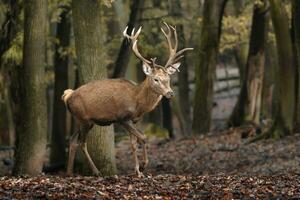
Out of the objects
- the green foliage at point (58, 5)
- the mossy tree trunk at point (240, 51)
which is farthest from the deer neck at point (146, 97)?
the mossy tree trunk at point (240, 51)

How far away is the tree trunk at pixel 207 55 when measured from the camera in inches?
1026

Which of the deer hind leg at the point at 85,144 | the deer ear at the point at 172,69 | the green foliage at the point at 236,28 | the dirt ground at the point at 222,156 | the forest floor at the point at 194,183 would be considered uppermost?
the green foliage at the point at 236,28

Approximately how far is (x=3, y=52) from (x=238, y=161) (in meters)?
5.95

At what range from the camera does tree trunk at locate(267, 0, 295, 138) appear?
2184 centimetres

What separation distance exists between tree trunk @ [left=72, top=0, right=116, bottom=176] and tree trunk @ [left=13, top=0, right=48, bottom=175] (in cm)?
67

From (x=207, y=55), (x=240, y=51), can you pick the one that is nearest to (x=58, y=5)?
(x=207, y=55)

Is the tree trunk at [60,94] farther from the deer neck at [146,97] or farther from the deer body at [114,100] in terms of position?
the deer neck at [146,97]

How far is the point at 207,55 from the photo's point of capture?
85.9 ft

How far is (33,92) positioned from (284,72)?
8.53m

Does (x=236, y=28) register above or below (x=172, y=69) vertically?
above

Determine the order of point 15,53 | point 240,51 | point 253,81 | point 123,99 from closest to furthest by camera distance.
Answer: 1. point 123,99
2. point 15,53
3. point 253,81
4. point 240,51

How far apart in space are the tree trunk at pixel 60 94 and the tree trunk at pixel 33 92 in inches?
276

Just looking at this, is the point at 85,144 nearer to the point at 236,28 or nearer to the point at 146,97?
the point at 146,97

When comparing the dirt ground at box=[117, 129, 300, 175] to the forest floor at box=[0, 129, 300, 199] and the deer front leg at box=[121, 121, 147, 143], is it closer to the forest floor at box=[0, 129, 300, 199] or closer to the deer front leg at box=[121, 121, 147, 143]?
the forest floor at box=[0, 129, 300, 199]
